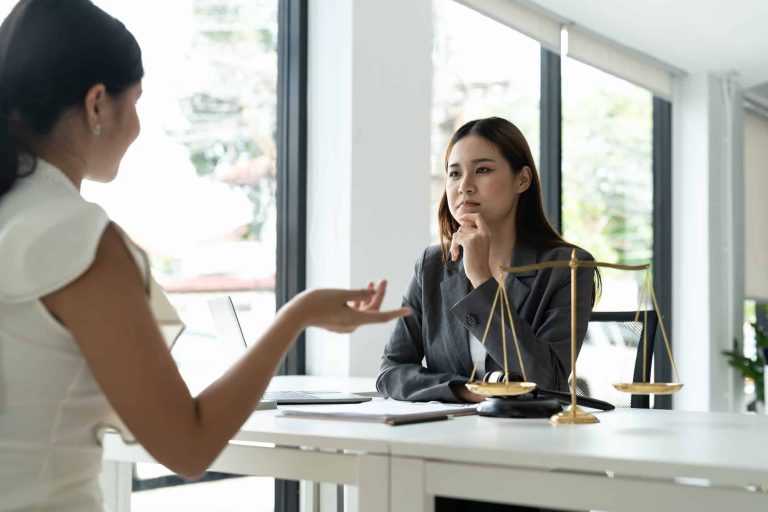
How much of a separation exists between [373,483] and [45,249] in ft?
1.87

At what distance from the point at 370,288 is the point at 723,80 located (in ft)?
17.0

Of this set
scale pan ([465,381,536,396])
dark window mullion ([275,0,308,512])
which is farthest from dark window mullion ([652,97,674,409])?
scale pan ([465,381,536,396])

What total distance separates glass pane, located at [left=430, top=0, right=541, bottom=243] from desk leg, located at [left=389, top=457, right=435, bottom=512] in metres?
2.85

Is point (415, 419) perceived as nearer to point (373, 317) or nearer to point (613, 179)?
point (373, 317)

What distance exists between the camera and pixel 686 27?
4.92 m

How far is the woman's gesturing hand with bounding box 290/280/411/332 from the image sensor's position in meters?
1.28

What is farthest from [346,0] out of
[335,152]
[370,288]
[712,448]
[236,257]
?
[712,448]

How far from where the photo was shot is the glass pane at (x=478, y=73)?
4.40 meters

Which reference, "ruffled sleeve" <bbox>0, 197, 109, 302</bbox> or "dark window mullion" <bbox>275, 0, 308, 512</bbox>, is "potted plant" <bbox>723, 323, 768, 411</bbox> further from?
"ruffled sleeve" <bbox>0, 197, 109, 302</bbox>

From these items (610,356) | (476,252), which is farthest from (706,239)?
(476,252)

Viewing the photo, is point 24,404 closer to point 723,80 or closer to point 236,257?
point 236,257

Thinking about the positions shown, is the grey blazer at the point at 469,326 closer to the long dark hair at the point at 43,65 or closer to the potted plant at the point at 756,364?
the long dark hair at the point at 43,65

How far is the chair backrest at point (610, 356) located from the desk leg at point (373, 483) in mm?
1147

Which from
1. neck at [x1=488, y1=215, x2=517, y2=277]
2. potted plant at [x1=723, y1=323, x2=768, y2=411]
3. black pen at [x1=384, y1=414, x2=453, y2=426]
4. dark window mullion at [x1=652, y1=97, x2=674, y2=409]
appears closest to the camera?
black pen at [x1=384, y1=414, x2=453, y2=426]
